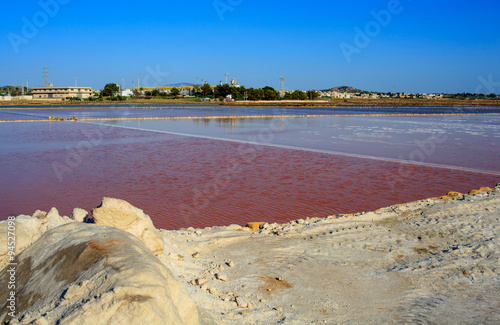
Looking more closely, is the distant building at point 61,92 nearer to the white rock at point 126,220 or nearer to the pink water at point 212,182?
the pink water at point 212,182

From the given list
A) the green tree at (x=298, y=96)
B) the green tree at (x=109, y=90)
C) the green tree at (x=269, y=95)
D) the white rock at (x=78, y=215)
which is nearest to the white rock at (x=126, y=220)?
the white rock at (x=78, y=215)

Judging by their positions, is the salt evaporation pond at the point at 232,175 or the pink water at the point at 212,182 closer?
the pink water at the point at 212,182

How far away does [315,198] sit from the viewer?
29.7 feet

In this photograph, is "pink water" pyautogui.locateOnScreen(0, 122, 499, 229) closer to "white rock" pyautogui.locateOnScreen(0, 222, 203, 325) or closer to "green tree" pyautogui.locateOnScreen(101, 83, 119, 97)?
"white rock" pyautogui.locateOnScreen(0, 222, 203, 325)

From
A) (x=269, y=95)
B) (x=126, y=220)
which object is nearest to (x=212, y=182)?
(x=126, y=220)

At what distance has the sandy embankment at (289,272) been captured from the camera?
3.06 meters

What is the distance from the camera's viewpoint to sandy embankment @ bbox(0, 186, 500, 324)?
3.06 m

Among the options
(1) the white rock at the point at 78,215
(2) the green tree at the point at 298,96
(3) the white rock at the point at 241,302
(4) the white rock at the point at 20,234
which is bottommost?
(3) the white rock at the point at 241,302

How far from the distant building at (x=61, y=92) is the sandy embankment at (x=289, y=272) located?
12190 centimetres

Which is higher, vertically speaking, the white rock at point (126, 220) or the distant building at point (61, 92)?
the distant building at point (61, 92)

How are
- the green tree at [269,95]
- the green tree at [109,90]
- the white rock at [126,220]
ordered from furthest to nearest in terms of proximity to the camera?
the green tree at [269,95] < the green tree at [109,90] < the white rock at [126,220]

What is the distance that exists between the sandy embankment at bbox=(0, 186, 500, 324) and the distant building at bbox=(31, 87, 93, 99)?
400ft

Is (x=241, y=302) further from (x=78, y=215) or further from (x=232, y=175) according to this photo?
(x=232, y=175)

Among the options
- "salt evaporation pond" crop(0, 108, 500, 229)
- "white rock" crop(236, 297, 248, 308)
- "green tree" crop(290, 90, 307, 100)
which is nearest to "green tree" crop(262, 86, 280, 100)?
"green tree" crop(290, 90, 307, 100)
